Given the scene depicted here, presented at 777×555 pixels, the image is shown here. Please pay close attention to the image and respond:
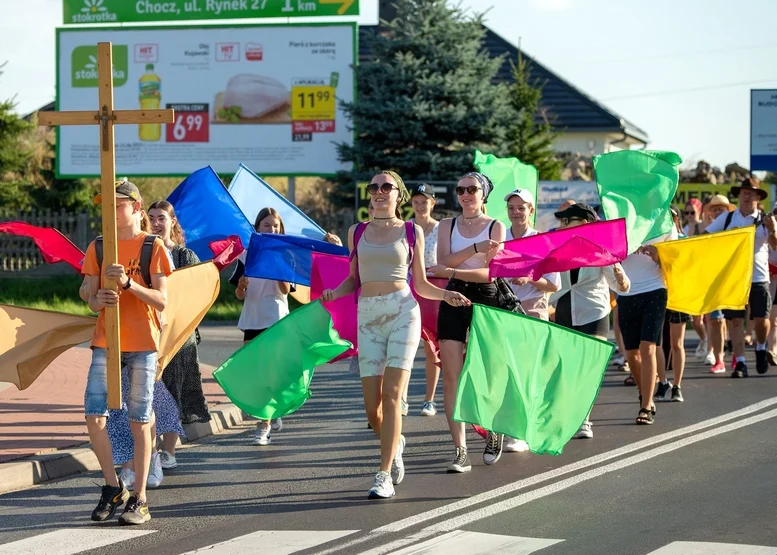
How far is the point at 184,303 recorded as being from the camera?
7957 mm

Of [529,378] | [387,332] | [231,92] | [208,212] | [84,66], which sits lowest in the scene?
[529,378]

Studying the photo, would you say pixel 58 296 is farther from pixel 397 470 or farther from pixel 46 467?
pixel 397 470

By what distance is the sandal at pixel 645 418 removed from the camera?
10.4 metres

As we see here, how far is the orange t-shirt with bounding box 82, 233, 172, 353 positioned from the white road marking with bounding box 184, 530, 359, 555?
4.12 ft

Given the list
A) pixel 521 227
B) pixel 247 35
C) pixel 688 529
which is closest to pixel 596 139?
pixel 247 35

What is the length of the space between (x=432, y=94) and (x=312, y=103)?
4.19 meters

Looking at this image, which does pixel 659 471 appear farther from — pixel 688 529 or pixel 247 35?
pixel 247 35

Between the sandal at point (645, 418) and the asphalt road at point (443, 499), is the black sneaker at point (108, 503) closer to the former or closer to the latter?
the asphalt road at point (443, 499)

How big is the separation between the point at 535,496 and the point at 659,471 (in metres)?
1.19

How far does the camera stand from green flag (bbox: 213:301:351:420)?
28.0ft

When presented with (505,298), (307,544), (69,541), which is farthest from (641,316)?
(69,541)

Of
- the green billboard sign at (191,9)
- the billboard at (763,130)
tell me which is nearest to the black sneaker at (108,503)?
the billboard at (763,130)

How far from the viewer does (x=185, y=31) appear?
30.6 meters

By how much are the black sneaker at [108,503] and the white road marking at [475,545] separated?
5.59 ft
